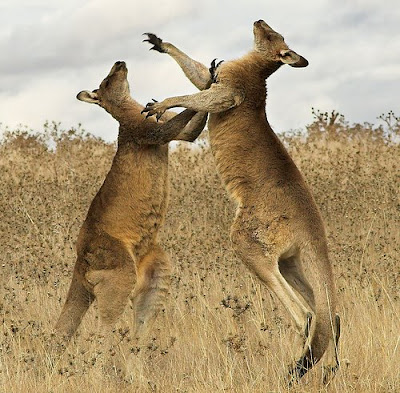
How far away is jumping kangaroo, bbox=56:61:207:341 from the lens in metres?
6.80

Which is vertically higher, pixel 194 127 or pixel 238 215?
pixel 194 127

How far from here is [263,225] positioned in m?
6.31

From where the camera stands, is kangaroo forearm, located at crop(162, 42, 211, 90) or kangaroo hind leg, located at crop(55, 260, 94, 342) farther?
kangaroo forearm, located at crop(162, 42, 211, 90)

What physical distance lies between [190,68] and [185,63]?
6cm

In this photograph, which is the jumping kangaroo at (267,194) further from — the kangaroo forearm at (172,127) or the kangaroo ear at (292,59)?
the kangaroo forearm at (172,127)

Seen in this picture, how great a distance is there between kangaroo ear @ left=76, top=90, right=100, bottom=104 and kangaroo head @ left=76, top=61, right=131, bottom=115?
0.02 m

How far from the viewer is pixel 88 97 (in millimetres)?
7984

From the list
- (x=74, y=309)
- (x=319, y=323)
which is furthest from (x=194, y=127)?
(x=319, y=323)

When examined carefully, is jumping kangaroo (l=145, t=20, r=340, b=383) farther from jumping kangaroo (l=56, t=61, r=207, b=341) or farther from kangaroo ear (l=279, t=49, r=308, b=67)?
jumping kangaroo (l=56, t=61, r=207, b=341)

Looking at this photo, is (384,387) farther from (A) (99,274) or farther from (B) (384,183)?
(B) (384,183)

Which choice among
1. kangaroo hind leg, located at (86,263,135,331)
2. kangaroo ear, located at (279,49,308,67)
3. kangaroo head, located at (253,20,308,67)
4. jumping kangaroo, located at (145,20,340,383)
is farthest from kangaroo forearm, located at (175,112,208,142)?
kangaroo hind leg, located at (86,263,135,331)

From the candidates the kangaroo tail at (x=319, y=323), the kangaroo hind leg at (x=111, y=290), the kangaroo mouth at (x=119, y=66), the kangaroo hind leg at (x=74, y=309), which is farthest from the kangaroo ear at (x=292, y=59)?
the kangaroo hind leg at (x=74, y=309)

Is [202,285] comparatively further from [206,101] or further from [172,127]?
[206,101]

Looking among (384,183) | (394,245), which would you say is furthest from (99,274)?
(384,183)
